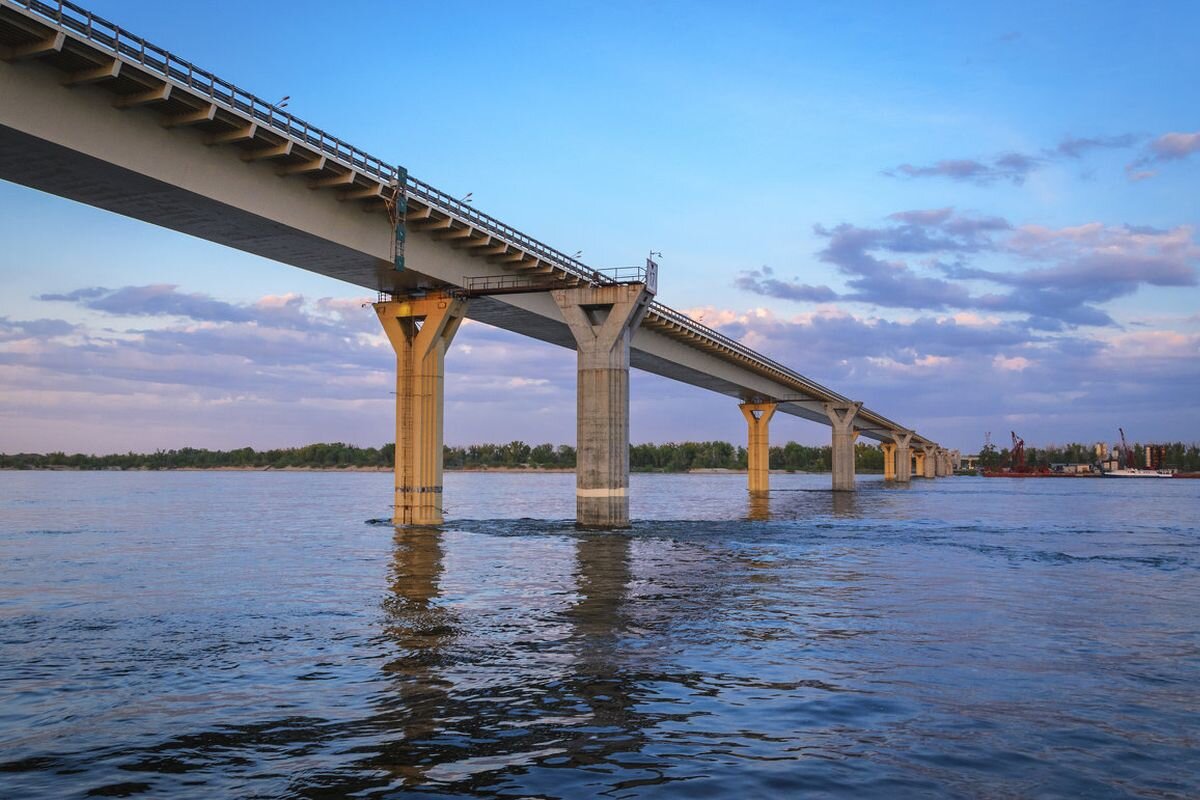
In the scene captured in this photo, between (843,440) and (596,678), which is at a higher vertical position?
(843,440)

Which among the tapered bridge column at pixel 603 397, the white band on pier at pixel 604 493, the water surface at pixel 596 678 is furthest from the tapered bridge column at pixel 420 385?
the water surface at pixel 596 678

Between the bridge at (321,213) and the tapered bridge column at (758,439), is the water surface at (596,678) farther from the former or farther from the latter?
the tapered bridge column at (758,439)

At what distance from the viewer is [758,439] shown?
124 metres

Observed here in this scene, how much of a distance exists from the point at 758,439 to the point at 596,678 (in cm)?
11106

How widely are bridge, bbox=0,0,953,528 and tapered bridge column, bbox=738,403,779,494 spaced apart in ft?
184

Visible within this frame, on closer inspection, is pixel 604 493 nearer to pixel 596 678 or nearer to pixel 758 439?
pixel 596 678

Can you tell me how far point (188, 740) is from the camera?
11633mm

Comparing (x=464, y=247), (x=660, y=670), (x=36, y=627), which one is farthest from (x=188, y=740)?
(x=464, y=247)

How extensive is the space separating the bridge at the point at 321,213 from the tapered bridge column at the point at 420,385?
0.08 meters

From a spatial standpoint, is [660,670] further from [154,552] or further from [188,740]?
[154,552]

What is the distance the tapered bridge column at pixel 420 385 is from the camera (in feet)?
165

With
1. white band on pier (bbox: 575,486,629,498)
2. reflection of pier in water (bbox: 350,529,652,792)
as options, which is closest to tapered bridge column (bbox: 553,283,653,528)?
white band on pier (bbox: 575,486,629,498)

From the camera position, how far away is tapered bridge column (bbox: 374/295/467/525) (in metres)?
50.4

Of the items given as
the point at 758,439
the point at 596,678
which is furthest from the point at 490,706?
the point at 758,439
